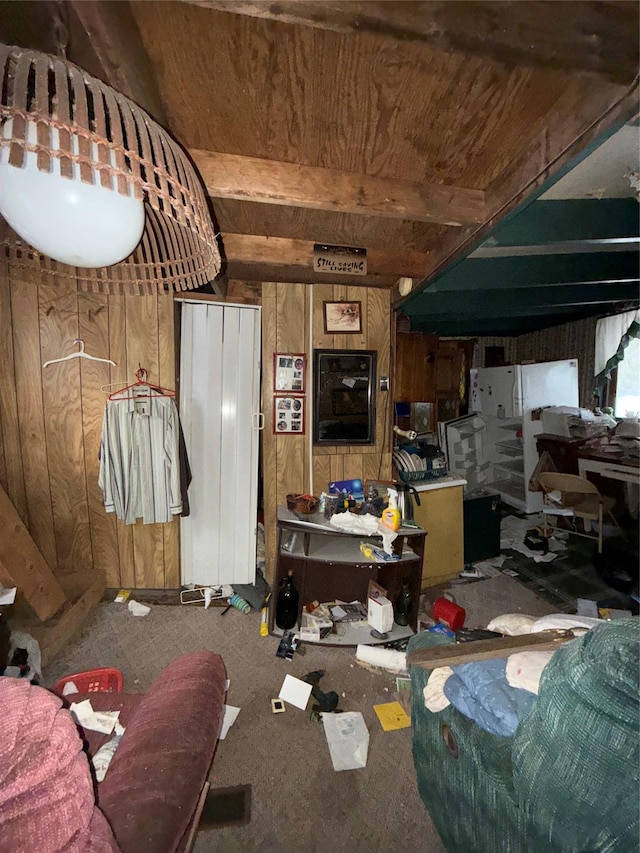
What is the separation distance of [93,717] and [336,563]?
4.21ft

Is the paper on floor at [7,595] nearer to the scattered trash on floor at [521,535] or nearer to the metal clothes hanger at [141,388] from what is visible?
the metal clothes hanger at [141,388]

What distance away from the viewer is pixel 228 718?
1715 millimetres

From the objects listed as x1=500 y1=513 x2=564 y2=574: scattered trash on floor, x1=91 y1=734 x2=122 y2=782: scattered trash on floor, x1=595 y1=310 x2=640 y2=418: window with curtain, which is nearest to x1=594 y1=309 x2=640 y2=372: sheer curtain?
x1=595 y1=310 x2=640 y2=418: window with curtain

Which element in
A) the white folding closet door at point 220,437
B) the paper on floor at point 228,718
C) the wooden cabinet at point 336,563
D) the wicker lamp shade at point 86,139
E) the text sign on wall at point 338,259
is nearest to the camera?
the wicker lamp shade at point 86,139

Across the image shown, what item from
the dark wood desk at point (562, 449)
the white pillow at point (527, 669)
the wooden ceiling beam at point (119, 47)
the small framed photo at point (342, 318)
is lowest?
the white pillow at point (527, 669)

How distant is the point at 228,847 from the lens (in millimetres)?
1237

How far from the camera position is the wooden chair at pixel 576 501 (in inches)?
128

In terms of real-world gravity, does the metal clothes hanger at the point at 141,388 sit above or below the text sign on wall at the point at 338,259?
below

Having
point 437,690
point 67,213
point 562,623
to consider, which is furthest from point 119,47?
point 562,623

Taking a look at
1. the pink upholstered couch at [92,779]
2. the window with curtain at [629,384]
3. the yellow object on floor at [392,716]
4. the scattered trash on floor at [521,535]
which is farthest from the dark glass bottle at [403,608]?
the window with curtain at [629,384]

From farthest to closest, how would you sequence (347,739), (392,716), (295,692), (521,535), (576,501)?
(521,535), (576,501), (295,692), (392,716), (347,739)

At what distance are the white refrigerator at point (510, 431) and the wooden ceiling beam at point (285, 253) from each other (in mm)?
2687

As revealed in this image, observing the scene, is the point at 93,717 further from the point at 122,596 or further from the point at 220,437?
the point at 220,437

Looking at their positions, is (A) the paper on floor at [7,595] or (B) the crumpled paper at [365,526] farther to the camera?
(B) the crumpled paper at [365,526]
